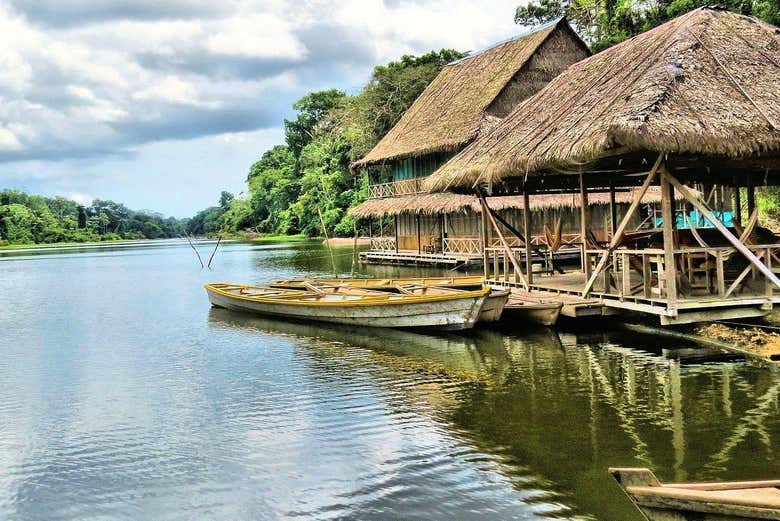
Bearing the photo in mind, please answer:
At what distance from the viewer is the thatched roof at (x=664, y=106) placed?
9.06m

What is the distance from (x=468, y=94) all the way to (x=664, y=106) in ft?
59.5

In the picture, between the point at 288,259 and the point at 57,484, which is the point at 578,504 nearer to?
the point at 57,484

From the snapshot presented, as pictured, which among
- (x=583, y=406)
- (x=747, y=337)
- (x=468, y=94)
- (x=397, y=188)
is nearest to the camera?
(x=583, y=406)

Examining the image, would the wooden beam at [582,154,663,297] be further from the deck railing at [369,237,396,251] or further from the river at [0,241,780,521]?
the deck railing at [369,237,396,251]

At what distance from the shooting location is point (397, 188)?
29.8 m

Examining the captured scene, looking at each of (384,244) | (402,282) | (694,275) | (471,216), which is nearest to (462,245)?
(471,216)

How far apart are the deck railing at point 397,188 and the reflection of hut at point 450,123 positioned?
0.04m

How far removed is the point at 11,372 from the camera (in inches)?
440

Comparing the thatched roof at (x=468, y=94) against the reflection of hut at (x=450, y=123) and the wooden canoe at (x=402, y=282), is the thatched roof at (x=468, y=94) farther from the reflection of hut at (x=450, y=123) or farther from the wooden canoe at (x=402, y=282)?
the wooden canoe at (x=402, y=282)

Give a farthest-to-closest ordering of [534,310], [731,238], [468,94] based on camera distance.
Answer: [468,94] → [534,310] → [731,238]

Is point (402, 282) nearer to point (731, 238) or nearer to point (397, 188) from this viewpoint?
point (731, 238)

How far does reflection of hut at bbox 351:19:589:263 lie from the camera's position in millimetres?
25000

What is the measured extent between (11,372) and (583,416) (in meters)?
9.15

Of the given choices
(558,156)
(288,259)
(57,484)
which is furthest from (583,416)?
(288,259)
